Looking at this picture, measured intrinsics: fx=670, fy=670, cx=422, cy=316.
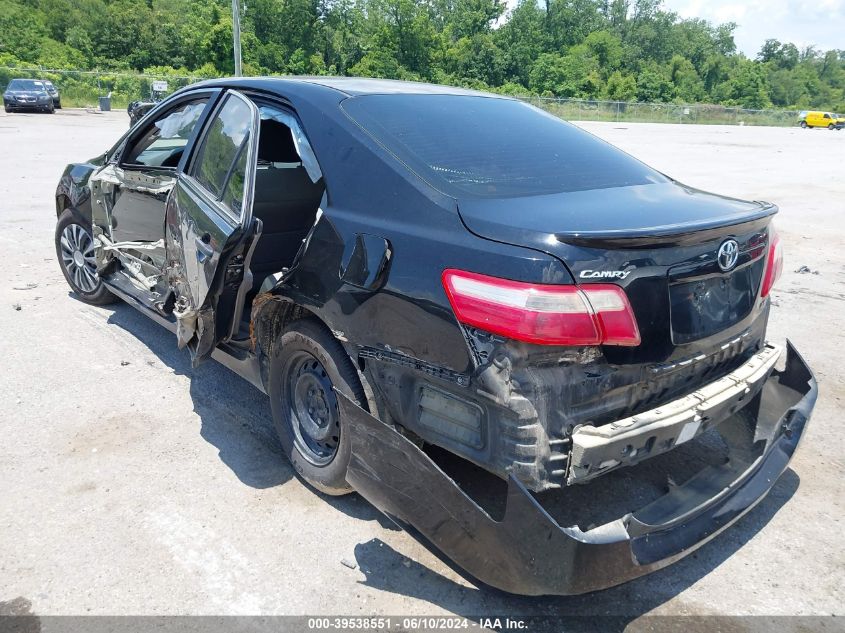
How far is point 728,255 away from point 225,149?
2484 mm

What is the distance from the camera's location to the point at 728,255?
8.12ft

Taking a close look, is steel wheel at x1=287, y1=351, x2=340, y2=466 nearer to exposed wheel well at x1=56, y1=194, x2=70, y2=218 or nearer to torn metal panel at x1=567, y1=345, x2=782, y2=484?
torn metal panel at x1=567, y1=345, x2=782, y2=484

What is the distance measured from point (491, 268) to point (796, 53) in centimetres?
12513

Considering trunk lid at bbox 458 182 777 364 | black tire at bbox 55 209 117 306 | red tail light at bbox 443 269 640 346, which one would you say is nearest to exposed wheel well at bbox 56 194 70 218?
black tire at bbox 55 209 117 306

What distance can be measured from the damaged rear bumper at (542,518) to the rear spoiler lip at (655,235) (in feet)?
2.62

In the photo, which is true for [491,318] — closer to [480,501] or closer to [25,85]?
[480,501]

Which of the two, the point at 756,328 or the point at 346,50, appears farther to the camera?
the point at 346,50

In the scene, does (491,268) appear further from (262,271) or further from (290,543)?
(262,271)

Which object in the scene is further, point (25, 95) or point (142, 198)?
point (25, 95)

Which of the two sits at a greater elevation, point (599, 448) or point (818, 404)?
point (599, 448)

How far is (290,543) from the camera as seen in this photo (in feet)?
9.48

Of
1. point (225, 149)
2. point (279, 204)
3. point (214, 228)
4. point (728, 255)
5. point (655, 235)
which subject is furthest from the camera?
point (279, 204)

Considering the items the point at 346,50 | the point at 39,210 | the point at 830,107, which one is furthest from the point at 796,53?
the point at 39,210

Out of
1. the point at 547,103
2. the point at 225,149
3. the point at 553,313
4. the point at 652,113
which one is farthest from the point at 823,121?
the point at 553,313
